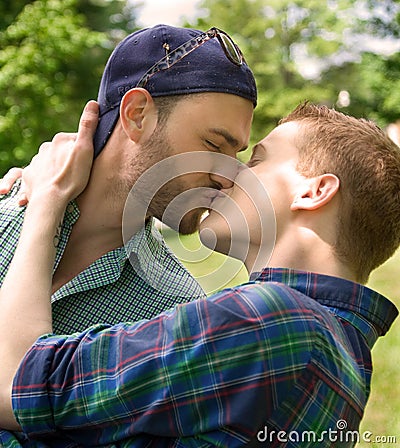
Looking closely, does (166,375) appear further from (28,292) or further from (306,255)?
(306,255)

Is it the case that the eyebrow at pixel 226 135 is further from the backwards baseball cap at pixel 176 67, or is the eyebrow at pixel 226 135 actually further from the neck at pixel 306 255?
the neck at pixel 306 255

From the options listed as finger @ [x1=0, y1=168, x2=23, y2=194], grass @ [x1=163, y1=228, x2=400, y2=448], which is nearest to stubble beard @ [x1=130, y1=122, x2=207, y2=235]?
grass @ [x1=163, y1=228, x2=400, y2=448]

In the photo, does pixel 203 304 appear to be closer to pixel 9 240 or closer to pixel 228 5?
pixel 9 240

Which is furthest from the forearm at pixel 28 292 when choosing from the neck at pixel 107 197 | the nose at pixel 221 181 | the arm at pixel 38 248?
the nose at pixel 221 181

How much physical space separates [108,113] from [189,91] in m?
0.33

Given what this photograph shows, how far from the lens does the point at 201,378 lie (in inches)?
61.2

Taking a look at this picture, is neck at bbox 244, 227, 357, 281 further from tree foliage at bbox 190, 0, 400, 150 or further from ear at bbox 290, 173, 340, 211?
tree foliage at bbox 190, 0, 400, 150

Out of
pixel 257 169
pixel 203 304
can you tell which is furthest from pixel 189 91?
pixel 203 304

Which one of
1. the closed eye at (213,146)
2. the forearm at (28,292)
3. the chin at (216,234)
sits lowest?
the chin at (216,234)

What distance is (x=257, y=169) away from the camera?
7.22 feet

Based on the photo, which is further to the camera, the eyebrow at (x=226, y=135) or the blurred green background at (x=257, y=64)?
the blurred green background at (x=257, y=64)

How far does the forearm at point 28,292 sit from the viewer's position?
167cm

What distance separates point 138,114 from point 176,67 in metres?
0.22

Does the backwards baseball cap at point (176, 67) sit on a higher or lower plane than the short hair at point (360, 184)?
higher
